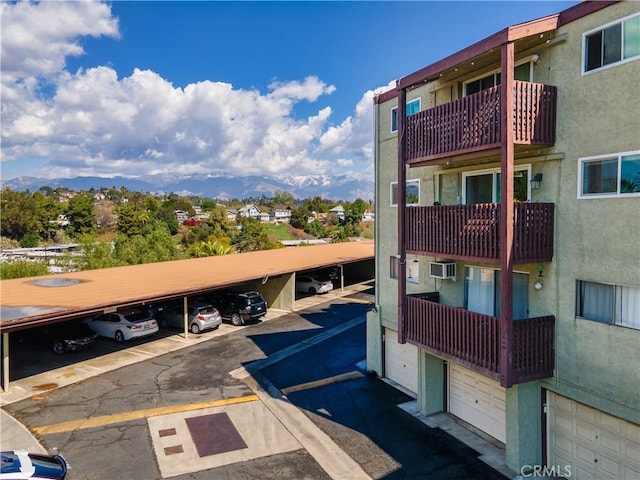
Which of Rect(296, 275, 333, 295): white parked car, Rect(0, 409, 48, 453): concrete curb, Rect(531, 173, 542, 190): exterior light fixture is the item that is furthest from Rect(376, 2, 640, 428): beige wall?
Rect(296, 275, 333, 295): white parked car

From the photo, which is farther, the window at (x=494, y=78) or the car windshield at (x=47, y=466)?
the window at (x=494, y=78)

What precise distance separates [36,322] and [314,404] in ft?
30.3

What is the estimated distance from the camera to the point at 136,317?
20266mm

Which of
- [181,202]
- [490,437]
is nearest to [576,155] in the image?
[490,437]

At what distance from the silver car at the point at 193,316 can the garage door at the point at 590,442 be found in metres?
16.2

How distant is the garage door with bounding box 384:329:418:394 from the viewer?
1431cm

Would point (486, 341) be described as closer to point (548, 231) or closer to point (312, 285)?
point (548, 231)

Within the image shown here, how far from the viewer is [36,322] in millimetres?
13891

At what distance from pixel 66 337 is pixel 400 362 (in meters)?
14.0

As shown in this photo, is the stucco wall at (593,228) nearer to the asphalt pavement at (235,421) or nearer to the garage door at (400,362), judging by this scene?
the asphalt pavement at (235,421)

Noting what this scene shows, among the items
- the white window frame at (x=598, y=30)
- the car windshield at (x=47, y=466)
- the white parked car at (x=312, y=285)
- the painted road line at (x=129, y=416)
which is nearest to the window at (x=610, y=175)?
the white window frame at (x=598, y=30)

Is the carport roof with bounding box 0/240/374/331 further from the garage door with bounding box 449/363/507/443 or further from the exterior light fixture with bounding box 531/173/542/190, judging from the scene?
the exterior light fixture with bounding box 531/173/542/190

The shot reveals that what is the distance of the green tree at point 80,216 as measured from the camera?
70875mm

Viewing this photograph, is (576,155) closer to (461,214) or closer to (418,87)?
(461,214)
